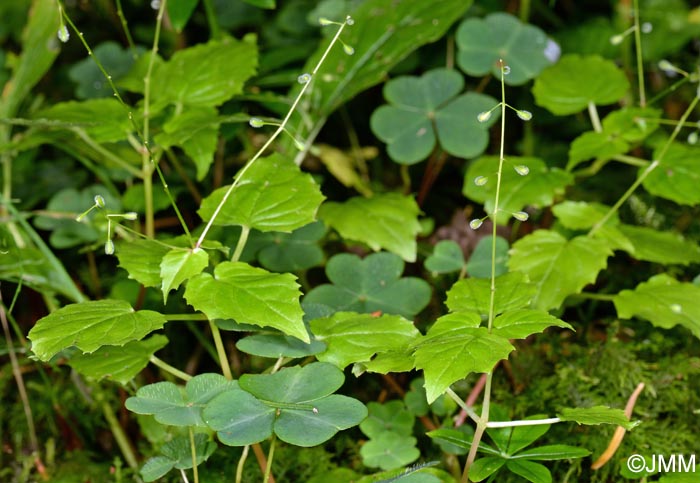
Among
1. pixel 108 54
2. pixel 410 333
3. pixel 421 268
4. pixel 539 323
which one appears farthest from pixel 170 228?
pixel 539 323

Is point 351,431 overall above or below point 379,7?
below

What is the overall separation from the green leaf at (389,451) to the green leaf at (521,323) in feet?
1.35

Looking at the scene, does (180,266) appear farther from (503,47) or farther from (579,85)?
(503,47)

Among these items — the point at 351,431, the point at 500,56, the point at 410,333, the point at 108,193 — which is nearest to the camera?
the point at 410,333

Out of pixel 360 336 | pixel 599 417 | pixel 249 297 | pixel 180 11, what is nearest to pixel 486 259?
pixel 360 336

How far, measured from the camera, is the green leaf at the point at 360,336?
4.40ft

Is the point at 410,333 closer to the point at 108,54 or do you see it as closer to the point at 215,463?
the point at 215,463

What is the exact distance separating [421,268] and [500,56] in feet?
2.76

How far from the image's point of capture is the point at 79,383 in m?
1.84

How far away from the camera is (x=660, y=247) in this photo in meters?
1.75

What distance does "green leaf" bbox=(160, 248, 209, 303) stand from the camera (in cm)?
130

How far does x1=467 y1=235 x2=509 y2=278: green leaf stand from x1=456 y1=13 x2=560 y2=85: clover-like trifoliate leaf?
0.75 m

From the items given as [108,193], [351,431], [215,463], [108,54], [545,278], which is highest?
[108,54]

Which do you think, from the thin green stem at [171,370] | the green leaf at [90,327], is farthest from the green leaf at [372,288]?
the green leaf at [90,327]
